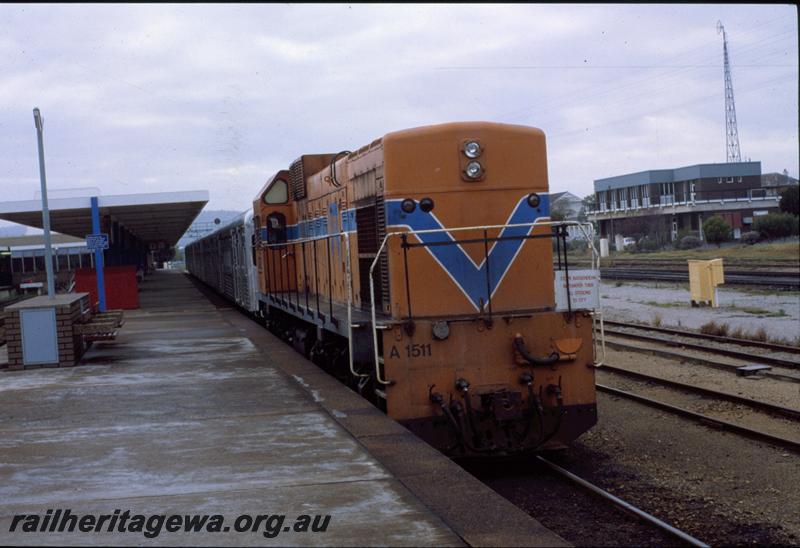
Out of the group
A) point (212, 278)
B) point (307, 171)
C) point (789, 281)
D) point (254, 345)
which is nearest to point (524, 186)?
point (307, 171)

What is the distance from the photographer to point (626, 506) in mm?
6457

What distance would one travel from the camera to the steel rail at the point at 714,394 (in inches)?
389

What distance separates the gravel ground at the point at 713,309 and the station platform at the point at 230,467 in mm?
11691

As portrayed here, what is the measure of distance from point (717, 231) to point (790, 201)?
638cm

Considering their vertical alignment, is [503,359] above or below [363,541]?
above

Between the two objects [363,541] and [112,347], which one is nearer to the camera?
[363,541]

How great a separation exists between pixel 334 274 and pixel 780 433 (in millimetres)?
5776

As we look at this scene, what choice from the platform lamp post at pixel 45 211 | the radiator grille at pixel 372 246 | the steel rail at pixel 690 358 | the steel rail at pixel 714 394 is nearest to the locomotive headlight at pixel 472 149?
the radiator grille at pixel 372 246

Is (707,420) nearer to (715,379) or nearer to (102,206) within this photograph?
(715,379)

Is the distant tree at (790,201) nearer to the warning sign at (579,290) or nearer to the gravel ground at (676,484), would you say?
the gravel ground at (676,484)

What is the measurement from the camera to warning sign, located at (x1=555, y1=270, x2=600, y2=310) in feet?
25.5

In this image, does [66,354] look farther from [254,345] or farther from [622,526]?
[622,526]

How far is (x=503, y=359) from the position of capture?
25.4 ft

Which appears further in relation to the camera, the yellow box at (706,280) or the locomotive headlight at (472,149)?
the yellow box at (706,280)
